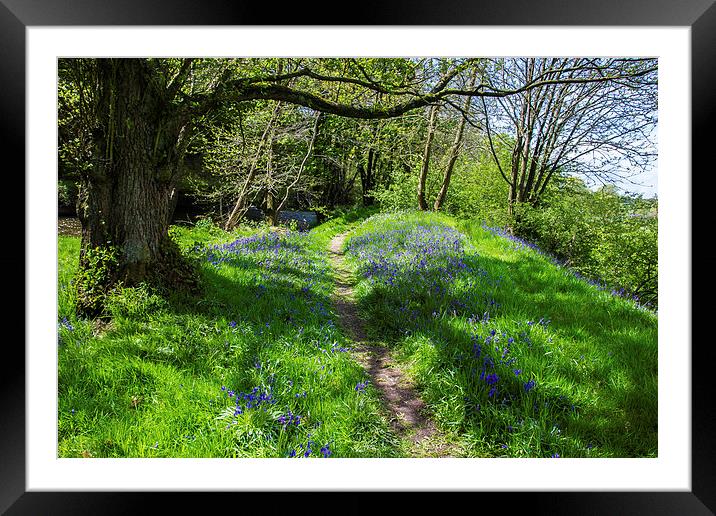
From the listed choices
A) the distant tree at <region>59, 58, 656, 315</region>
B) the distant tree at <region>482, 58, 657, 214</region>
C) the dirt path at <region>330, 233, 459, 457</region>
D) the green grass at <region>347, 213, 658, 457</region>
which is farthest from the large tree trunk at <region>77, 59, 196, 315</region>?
the distant tree at <region>482, 58, 657, 214</region>

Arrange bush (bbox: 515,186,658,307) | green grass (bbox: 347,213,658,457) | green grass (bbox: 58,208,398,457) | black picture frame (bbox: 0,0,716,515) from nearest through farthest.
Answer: black picture frame (bbox: 0,0,716,515) → green grass (bbox: 58,208,398,457) → green grass (bbox: 347,213,658,457) → bush (bbox: 515,186,658,307)

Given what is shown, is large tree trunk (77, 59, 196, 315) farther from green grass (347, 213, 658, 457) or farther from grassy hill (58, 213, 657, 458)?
green grass (347, 213, 658, 457)

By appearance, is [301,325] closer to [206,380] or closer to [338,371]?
[338,371]

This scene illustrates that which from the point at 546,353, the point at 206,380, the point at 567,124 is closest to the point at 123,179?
the point at 206,380

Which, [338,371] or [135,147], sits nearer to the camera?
[338,371]

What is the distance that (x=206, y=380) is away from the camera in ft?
11.1

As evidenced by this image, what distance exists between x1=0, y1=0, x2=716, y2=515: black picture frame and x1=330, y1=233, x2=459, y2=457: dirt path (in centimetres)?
74

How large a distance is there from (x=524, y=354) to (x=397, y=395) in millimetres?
1398

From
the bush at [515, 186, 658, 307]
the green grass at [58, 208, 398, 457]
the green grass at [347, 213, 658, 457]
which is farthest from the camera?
the bush at [515, 186, 658, 307]

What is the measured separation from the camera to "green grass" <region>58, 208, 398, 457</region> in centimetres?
273
